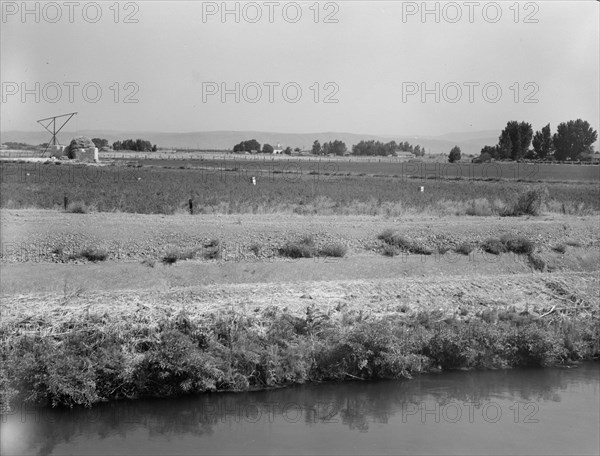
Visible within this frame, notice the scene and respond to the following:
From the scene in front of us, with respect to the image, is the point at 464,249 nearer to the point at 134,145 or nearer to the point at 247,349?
the point at 247,349

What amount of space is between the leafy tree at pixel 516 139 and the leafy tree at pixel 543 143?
115cm

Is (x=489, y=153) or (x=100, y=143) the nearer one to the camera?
(x=489, y=153)

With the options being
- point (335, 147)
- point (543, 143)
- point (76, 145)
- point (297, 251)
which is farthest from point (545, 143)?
point (297, 251)

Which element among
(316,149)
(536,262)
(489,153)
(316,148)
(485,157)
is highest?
(316,148)

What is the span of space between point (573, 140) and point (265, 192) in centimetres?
3040

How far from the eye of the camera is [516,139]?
6969 cm

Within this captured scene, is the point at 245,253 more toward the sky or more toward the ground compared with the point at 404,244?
more toward the ground

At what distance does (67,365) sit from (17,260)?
7499 millimetres

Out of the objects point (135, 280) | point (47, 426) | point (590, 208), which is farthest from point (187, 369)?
point (590, 208)

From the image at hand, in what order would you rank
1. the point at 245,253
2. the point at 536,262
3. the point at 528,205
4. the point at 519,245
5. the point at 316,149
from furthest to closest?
the point at 316,149
the point at 528,205
the point at 519,245
the point at 536,262
the point at 245,253

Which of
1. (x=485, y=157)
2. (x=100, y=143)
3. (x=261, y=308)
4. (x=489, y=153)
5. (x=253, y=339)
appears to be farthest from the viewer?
(x=100, y=143)

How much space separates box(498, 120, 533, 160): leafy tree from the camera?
68.8 m

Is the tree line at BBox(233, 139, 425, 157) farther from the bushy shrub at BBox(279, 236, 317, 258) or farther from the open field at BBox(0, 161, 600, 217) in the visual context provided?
the bushy shrub at BBox(279, 236, 317, 258)

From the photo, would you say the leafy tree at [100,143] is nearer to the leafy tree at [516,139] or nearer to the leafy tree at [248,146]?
the leafy tree at [248,146]
